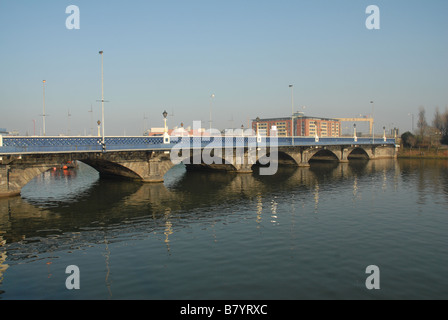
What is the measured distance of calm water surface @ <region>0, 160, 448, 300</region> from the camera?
51.0ft

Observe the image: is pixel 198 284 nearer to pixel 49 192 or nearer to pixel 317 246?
pixel 317 246

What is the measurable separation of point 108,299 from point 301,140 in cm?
6706

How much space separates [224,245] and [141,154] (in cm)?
2909

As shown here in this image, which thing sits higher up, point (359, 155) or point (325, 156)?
point (325, 156)

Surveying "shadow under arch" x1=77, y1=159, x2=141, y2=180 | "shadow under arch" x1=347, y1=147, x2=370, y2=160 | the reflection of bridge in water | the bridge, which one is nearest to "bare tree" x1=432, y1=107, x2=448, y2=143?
"shadow under arch" x1=347, y1=147, x2=370, y2=160

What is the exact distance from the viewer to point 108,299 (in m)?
14.5

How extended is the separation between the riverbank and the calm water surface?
88.9 metres

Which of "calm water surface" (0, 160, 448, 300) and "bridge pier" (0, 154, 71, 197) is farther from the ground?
"bridge pier" (0, 154, 71, 197)

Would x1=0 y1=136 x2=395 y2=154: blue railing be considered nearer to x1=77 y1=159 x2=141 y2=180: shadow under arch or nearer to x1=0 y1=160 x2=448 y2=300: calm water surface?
x1=77 y1=159 x2=141 y2=180: shadow under arch

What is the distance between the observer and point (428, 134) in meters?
138

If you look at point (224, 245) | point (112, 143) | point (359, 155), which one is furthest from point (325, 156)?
point (224, 245)
